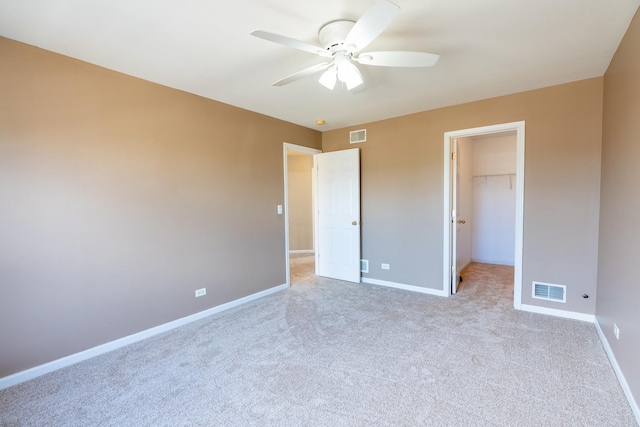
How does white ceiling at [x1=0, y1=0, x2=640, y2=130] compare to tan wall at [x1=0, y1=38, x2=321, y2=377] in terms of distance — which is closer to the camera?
white ceiling at [x1=0, y1=0, x2=640, y2=130]

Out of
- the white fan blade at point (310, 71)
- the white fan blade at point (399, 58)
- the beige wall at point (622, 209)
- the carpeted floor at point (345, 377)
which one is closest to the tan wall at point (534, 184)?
the beige wall at point (622, 209)

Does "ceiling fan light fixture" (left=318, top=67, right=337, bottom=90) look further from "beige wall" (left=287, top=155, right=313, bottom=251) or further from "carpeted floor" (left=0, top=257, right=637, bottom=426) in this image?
"beige wall" (left=287, top=155, right=313, bottom=251)

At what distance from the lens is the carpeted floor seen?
1.78 metres

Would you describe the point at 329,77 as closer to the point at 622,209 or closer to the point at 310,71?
Answer: the point at 310,71

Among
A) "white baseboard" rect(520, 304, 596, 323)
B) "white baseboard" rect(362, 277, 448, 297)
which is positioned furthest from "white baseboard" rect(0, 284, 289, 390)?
"white baseboard" rect(520, 304, 596, 323)

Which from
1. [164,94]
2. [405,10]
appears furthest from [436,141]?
[164,94]

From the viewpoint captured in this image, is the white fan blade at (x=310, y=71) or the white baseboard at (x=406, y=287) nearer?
the white fan blade at (x=310, y=71)

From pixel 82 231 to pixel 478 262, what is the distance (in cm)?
636

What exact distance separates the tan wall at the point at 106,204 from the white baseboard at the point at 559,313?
11.1ft

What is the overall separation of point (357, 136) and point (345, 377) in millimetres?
3437

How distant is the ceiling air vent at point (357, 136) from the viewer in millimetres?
4477

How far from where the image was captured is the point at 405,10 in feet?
5.87

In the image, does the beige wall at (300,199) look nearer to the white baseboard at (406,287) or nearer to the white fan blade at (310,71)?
the white baseboard at (406,287)

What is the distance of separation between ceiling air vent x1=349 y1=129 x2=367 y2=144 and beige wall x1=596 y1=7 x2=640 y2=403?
2.67 meters
